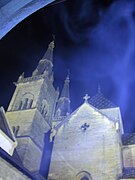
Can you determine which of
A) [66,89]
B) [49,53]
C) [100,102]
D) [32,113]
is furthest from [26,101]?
[49,53]

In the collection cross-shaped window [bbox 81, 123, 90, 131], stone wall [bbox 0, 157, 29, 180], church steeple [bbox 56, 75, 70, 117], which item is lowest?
stone wall [bbox 0, 157, 29, 180]

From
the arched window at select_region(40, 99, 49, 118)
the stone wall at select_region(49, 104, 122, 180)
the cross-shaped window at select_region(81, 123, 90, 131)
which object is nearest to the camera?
the stone wall at select_region(49, 104, 122, 180)

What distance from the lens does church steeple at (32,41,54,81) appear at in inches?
1166

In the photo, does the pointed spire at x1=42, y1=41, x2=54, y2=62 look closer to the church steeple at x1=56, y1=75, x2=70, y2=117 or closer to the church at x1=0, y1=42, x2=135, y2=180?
the church steeple at x1=56, y1=75, x2=70, y2=117

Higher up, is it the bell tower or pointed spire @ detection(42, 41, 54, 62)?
pointed spire @ detection(42, 41, 54, 62)

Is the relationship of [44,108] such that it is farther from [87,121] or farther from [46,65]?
[87,121]

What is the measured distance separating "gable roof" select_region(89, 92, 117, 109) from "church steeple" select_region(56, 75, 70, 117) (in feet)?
26.3

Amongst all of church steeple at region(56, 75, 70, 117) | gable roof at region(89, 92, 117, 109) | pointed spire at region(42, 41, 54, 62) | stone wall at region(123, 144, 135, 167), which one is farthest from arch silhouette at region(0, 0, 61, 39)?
pointed spire at region(42, 41, 54, 62)

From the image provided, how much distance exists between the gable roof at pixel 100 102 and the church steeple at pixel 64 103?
801cm

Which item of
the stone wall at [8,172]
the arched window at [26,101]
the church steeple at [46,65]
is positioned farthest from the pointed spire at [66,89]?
the stone wall at [8,172]

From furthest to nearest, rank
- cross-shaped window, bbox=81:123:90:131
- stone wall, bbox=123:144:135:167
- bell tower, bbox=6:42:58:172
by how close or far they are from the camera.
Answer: bell tower, bbox=6:42:58:172 < cross-shaped window, bbox=81:123:90:131 < stone wall, bbox=123:144:135:167

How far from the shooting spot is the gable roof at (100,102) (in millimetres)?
20672

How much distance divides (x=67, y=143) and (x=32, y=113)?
313 inches

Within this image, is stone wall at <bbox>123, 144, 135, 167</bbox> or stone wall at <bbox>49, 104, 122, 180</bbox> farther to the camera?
stone wall at <bbox>123, 144, 135, 167</bbox>
